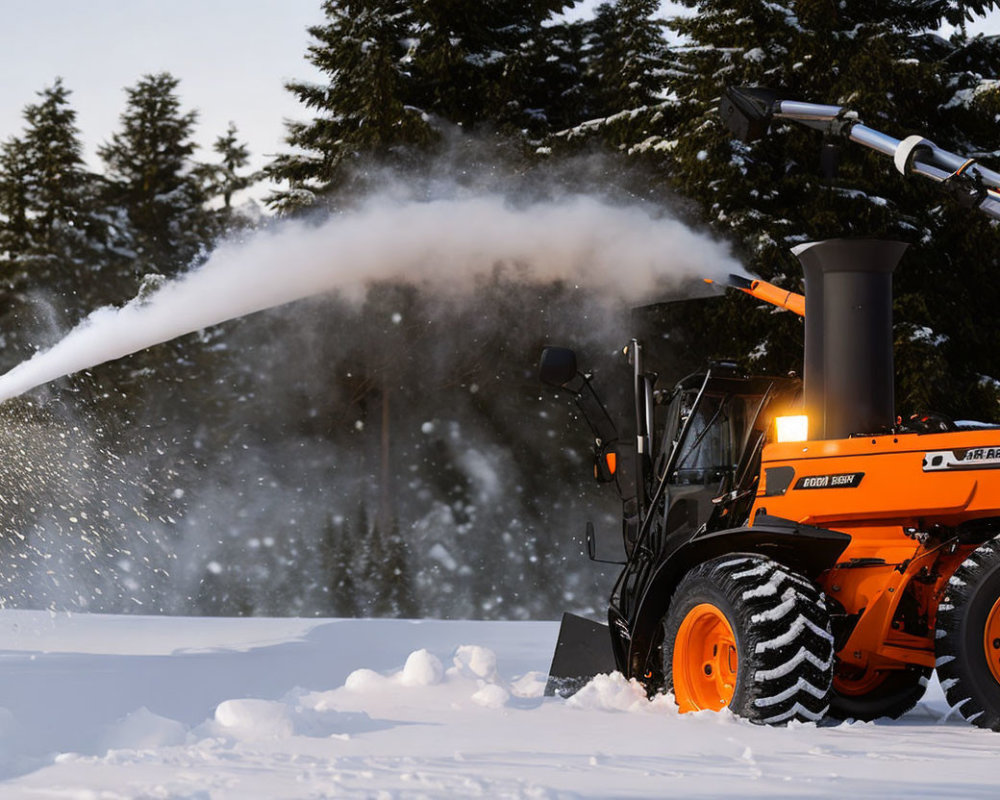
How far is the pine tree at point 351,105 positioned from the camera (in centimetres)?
2094

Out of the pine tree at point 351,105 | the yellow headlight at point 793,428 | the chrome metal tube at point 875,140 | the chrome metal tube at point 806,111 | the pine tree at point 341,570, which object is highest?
the pine tree at point 351,105

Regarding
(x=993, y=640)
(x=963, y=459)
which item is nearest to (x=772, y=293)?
(x=963, y=459)

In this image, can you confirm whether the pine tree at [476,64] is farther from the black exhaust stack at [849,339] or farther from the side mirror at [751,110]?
the black exhaust stack at [849,339]

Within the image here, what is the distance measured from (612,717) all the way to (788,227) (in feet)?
41.7

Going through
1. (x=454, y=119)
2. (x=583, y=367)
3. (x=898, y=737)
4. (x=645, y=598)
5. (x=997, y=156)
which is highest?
(x=454, y=119)

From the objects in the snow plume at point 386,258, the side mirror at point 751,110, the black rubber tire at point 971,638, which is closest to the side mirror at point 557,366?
the side mirror at point 751,110

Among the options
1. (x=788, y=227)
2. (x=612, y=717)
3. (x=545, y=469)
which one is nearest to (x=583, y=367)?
(x=545, y=469)

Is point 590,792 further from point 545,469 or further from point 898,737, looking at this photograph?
point 545,469

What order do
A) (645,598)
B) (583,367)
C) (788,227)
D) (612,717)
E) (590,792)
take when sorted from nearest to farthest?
(590,792)
(612,717)
(645,598)
(788,227)
(583,367)

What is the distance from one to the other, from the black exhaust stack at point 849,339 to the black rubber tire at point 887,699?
63.6 inches

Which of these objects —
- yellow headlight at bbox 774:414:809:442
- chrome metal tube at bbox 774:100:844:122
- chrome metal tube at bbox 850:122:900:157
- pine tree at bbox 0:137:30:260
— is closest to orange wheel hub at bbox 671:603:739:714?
yellow headlight at bbox 774:414:809:442

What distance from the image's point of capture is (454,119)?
22156 mm

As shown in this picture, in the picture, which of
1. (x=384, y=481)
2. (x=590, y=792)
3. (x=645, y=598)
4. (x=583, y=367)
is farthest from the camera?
(x=384, y=481)

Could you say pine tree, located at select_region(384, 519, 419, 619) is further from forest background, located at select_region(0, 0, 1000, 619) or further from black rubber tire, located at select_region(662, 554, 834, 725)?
black rubber tire, located at select_region(662, 554, 834, 725)
